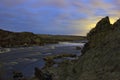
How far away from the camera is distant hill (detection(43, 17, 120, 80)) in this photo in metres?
16.1

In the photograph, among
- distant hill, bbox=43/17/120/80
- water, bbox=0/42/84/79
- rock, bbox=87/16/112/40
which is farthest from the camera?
water, bbox=0/42/84/79

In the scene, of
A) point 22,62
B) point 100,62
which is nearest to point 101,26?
point 100,62

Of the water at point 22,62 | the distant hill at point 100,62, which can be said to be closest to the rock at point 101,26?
the distant hill at point 100,62

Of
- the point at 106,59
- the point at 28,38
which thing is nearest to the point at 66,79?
the point at 106,59

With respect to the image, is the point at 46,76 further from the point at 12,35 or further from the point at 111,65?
the point at 12,35

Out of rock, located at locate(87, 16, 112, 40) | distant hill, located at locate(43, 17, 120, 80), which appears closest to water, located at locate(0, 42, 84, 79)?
rock, located at locate(87, 16, 112, 40)

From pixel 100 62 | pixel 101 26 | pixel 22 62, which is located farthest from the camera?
pixel 22 62

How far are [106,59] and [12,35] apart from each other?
16960cm

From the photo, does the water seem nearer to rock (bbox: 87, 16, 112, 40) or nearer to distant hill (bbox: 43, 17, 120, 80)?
rock (bbox: 87, 16, 112, 40)

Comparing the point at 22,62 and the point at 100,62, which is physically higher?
the point at 100,62

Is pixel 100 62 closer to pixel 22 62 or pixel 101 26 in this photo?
pixel 101 26

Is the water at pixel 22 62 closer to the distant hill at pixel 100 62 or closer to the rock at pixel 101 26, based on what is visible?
the rock at pixel 101 26

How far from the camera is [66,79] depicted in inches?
731

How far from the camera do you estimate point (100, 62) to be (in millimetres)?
17312
